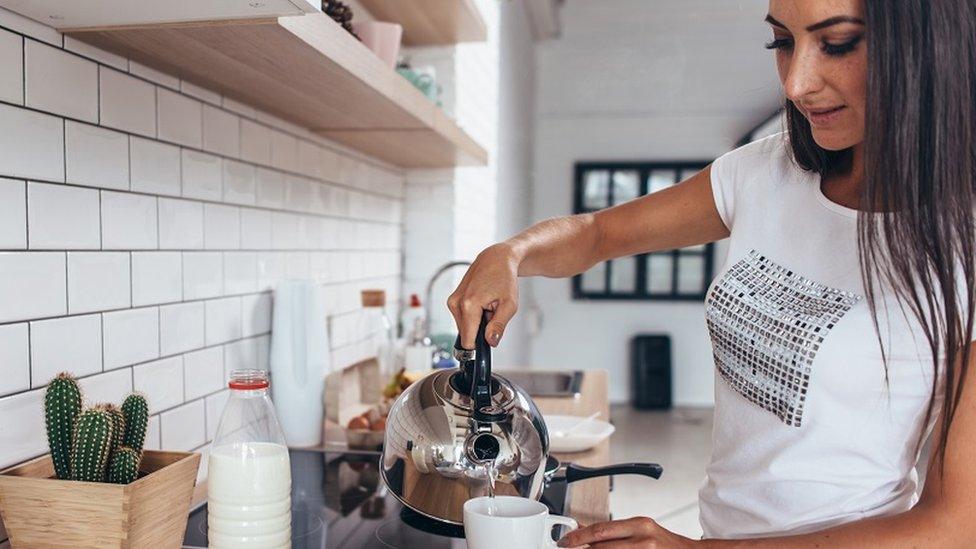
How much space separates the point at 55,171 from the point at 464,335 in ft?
1.66

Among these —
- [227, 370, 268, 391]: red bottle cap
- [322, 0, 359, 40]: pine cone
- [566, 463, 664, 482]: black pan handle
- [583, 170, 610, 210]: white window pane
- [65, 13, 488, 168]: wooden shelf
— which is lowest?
[566, 463, 664, 482]: black pan handle

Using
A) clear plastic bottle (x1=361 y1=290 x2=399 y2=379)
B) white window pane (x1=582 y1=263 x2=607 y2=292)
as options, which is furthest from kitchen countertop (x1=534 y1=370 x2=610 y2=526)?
white window pane (x1=582 y1=263 x2=607 y2=292)

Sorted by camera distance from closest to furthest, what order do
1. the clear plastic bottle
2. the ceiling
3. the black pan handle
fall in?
the black pan handle
the clear plastic bottle
the ceiling

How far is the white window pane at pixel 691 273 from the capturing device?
613cm

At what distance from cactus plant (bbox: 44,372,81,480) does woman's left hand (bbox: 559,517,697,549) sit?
1.63ft

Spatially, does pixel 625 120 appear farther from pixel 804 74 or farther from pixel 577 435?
pixel 804 74

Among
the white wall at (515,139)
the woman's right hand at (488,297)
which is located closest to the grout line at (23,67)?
the woman's right hand at (488,297)

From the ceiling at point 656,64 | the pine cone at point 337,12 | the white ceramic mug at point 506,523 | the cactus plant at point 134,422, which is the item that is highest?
the ceiling at point 656,64

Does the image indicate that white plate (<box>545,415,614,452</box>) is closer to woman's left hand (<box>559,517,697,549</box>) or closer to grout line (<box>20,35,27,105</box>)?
woman's left hand (<box>559,517,697,549</box>)

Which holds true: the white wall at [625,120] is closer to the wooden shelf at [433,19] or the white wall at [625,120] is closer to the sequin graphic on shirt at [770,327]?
the wooden shelf at [433,19]

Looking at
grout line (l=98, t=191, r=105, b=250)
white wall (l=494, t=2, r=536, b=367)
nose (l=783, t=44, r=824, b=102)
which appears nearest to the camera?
nose (l=783, t=44, r=824, b=102)

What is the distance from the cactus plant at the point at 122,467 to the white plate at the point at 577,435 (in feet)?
2.55

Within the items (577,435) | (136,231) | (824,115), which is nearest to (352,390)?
(577,435)

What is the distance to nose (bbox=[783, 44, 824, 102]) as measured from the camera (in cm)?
86
